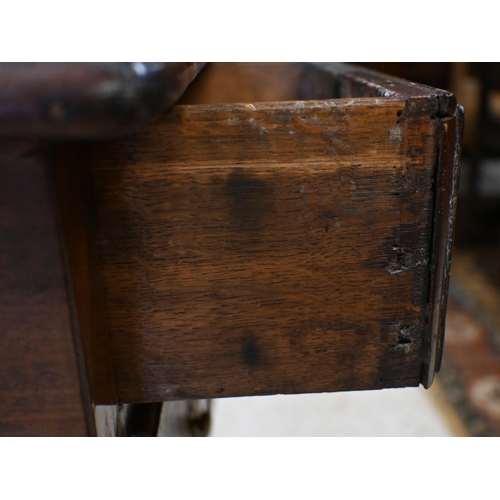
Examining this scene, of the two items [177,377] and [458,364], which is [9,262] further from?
[458,364]

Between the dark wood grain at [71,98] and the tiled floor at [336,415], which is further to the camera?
the tiled floor at [336,415]

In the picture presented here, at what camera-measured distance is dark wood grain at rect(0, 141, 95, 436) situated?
0.41 metres

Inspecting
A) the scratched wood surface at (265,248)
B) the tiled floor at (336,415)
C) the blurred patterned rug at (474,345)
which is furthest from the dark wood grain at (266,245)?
the blurred patterned rug at (474,345)

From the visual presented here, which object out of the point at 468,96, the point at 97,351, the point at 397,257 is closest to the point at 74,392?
the point at 97,351

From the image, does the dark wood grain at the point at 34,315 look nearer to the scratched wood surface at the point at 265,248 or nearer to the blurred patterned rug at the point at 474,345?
the scratched wood surface at the point at 265,248

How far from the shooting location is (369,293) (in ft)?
1.69

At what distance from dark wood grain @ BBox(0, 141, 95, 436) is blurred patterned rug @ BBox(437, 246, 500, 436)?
1.43 metres

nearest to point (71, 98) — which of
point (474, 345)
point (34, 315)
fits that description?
point (34, 315)

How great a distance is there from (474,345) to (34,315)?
189 cm

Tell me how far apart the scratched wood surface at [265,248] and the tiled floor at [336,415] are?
115 centimetres

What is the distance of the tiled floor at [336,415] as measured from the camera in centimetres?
163

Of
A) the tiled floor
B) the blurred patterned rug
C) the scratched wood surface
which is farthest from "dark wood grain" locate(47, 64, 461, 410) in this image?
the blurred patterned rug

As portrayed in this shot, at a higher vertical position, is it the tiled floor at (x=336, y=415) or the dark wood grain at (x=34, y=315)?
the dark wood grain at (x=34, y=315)

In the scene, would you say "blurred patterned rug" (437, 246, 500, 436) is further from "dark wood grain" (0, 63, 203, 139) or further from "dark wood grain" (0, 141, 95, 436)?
"dark wood grain" (0, 63, 203, 139)
